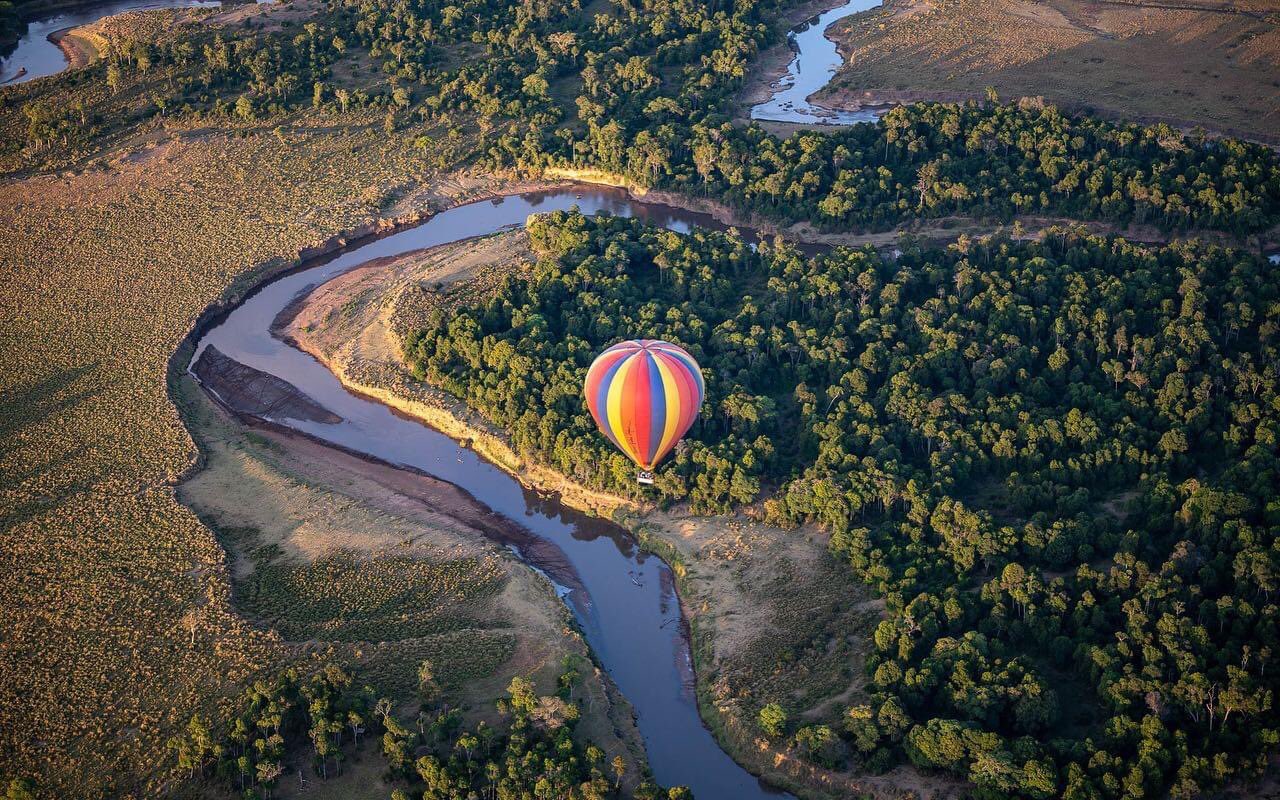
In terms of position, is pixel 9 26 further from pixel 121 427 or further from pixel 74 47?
pixel 121 427

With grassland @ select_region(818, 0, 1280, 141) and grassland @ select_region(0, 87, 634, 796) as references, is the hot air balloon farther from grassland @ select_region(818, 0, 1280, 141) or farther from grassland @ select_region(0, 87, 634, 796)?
grassland @ select_region(818, 0, 1280, 141)

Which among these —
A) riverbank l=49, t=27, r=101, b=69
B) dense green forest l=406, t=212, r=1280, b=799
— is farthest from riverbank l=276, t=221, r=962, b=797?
riverbank l=49, t=27, r=101, b=69

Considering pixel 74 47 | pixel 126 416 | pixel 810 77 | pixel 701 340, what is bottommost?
pixel 126 416

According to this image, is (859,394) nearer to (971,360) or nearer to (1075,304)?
(971,360)

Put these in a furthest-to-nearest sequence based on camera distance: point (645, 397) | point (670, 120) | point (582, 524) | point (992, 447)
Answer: point (670, 120) < point (582, 524) < point (992, 447) < point (645, 397)

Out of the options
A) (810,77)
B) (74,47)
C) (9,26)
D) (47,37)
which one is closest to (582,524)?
(810,77)

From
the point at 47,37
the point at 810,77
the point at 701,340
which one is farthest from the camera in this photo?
the point at 47,37
